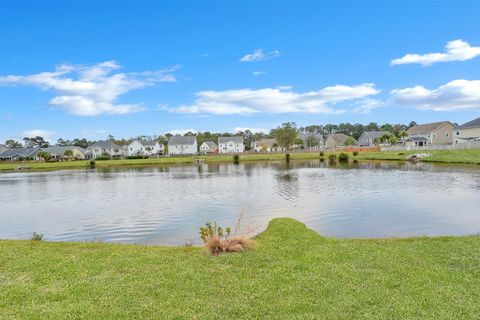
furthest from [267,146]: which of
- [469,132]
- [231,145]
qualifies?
[469,132]

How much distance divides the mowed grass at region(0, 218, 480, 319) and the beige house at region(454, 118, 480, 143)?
74383mm

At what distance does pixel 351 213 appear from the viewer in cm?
1914

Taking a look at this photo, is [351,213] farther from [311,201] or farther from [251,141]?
[251,141]

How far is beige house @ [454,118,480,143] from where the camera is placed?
73.4 meters

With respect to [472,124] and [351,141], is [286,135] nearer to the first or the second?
[351,141]

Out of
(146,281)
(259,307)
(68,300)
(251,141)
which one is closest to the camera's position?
(259,307)

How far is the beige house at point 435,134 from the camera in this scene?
307ft

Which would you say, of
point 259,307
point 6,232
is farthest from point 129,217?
point 259,307

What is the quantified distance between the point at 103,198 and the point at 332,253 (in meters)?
22.9

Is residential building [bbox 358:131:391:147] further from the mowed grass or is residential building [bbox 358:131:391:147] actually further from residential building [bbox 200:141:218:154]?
the mowed grass

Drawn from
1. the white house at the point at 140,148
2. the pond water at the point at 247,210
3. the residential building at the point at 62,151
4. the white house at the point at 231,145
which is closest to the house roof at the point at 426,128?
the white house at the point at 231,145

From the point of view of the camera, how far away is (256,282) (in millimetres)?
7805

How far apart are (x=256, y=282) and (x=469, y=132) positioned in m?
82.9

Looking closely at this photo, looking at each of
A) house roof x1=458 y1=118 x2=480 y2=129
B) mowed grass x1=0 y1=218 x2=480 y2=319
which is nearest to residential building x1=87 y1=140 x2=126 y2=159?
house roof x1=458 y1=118 x2=480 y2=129
